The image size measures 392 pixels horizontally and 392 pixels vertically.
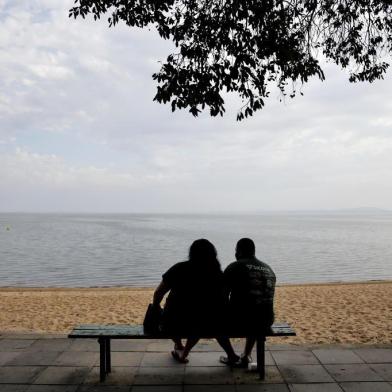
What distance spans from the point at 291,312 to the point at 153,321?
25.1 feet

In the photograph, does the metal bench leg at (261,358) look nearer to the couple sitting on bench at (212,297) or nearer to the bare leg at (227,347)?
the couple sitting on bench at (212,297)

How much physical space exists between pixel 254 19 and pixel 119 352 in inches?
176

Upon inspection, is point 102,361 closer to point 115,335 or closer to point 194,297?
point 115,335

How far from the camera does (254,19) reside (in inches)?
207

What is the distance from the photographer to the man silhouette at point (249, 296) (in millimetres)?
4582

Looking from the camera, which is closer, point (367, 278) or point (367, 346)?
point (367, 346)

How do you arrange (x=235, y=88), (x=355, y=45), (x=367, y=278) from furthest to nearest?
(x=367, y=278) → (x=355, y=45) → (x=235, y=88)

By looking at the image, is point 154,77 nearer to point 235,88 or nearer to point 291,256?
point 235,88

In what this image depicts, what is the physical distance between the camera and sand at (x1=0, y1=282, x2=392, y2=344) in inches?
336

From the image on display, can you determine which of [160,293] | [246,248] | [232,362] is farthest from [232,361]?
[246,248]

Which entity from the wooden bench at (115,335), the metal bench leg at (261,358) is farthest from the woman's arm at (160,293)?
the metal bench leg at (261,358)

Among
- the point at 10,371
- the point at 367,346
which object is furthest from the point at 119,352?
the point at 367,346

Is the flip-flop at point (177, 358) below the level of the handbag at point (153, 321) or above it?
below

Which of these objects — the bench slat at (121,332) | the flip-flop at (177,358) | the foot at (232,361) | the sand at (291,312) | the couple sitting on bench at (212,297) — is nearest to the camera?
the bench slat at (121,332)
